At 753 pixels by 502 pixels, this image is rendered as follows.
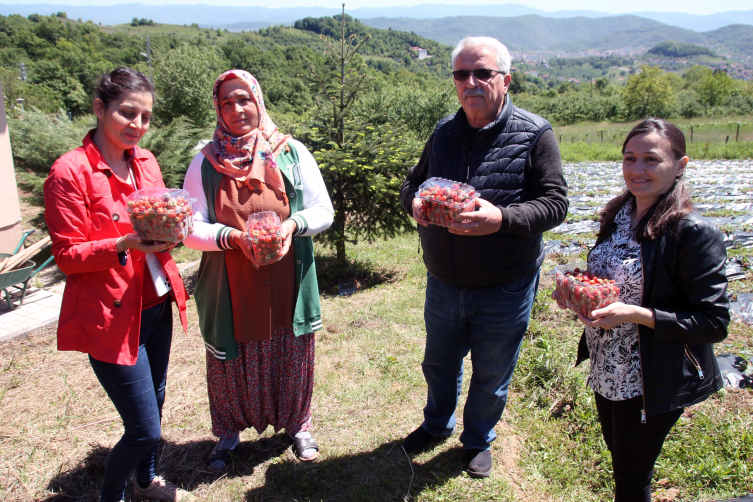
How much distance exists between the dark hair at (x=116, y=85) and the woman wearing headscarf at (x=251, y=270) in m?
0.38

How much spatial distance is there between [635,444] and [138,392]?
206 cm

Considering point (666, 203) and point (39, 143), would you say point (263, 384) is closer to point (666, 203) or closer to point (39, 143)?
point (666, 203)

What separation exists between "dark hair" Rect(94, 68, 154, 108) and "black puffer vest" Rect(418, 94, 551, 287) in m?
1.44

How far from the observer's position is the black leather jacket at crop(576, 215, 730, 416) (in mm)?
1602

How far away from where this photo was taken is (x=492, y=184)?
217 cm

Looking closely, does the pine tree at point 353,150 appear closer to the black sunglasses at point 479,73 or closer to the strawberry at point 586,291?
the black sunglasses at point 479,73

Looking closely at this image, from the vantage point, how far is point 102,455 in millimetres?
2709

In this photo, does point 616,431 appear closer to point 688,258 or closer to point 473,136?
Answer: point 688,258

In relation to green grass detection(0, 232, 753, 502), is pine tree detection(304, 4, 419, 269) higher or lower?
higher

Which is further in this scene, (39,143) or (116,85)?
(39,143)

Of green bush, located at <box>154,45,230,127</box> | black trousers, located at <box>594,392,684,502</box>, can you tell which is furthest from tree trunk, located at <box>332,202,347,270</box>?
green bush, located at <box>154,45,230,127</box>

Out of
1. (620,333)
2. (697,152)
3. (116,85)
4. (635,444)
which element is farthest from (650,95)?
(116,85)

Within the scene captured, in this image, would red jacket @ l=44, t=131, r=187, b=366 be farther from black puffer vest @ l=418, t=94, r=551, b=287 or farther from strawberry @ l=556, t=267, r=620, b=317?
strawberry @ l=556, t=267, r=620, b=317

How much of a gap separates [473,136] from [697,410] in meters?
2.30
